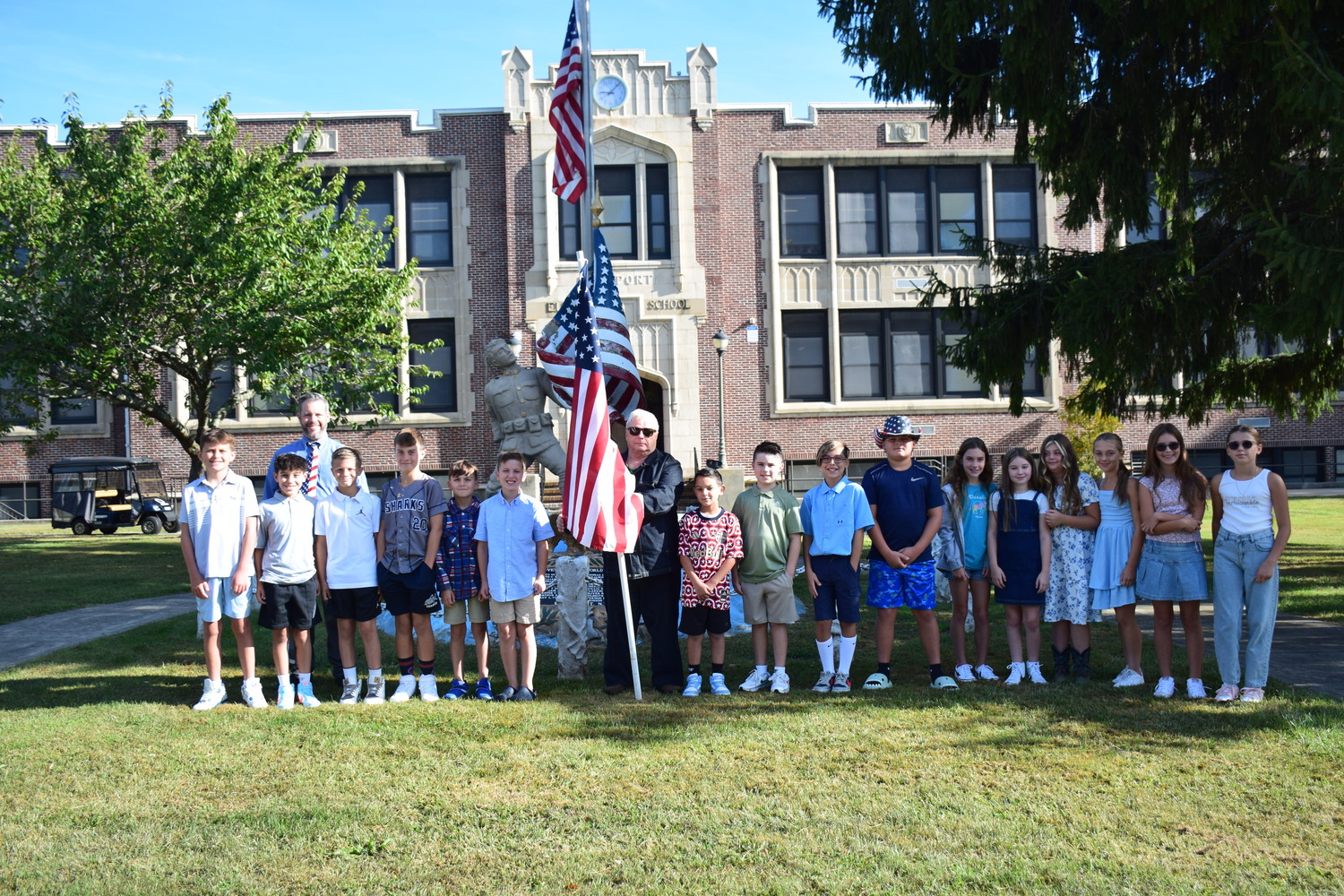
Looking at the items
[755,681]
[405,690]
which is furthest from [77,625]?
[755,681]

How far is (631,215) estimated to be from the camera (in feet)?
85.8

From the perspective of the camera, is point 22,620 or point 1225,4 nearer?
point 1225,4

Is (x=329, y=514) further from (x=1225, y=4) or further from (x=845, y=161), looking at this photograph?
(x=845, y=161)

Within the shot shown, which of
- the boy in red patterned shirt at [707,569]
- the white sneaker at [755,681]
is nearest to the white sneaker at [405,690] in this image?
the boy in red patterned shirt at [707,569]

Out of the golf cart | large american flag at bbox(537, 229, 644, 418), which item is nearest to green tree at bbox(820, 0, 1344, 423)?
large american flag at bbox(537, 229, 644, 418)

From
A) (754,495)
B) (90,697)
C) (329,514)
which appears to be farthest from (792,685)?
(90,697)

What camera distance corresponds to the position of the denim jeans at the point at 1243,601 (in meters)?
6.55

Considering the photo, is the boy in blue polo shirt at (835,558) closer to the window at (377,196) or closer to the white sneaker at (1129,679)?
the white sneaker at (1129,679)

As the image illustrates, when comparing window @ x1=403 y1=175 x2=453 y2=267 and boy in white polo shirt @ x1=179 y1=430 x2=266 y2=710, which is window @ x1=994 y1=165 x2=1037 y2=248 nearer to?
window @ x1=403 y1=175 x2=453 y2=267

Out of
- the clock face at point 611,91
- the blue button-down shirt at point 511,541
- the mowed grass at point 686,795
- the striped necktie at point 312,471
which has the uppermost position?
the clock face at point 611,91

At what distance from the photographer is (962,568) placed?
7.40m

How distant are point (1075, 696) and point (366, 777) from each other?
422cm

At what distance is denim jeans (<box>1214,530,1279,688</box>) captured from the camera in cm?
655

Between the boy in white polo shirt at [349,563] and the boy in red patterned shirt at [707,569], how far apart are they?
2.04m
